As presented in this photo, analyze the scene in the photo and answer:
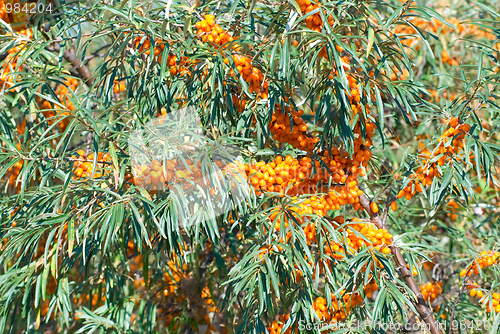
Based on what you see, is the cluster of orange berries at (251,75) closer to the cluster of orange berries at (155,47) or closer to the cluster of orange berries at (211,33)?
the cluster of orange berries at (211,33)

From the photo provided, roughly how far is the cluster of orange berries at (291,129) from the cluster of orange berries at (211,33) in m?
0.26

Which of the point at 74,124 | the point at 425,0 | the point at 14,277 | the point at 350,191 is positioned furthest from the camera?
the point at 425,0

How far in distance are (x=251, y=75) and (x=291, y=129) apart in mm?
196

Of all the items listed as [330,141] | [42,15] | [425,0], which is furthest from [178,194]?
[425,0]

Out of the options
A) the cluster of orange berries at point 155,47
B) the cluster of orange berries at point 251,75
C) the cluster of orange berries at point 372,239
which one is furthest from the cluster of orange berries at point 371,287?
the cluster of orange berries at point 155,47

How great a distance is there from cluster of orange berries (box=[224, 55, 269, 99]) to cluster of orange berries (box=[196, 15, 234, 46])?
0.06 metres

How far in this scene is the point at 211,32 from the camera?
3.77 ft

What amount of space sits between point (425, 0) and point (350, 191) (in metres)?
2.12

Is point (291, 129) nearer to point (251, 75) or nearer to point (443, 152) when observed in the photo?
point (251, 75)

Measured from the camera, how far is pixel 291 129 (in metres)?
1.22

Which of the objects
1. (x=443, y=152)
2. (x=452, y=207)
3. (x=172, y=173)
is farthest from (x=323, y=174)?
(x=452, y=207)

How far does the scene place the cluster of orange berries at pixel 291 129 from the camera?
124 cm

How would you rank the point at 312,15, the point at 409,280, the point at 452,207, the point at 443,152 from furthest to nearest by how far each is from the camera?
the point at 452,207 < the point at 409,280 < the point at 443,152 < the point at 312,15

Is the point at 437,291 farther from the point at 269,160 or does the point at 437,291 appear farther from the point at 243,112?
the point at 243,112
